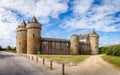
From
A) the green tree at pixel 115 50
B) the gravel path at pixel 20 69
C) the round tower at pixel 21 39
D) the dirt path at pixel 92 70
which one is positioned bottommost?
the dirt path at pixel 92 70

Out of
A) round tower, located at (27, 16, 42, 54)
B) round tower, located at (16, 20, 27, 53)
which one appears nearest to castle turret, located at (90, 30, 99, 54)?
round tower, located at (16, 20, 27, 53)

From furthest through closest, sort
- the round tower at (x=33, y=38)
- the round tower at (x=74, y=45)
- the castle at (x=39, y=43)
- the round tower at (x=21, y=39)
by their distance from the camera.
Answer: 1. the round tower at (x=74, y=45)
2. the round tower at (x=21, y=39)
3. the castle at (x=39, y=43)
4. the round tower at (x=33, y=38)

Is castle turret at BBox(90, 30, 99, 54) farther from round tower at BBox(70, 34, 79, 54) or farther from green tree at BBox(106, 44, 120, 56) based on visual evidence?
green tree at BBox(106, 44, 120, 56)

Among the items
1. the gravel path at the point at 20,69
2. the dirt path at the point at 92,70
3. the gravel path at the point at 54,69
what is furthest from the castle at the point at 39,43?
the dirt path at the point at 92,70

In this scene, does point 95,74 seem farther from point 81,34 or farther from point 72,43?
point 81,34

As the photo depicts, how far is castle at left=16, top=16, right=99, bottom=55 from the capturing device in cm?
6253

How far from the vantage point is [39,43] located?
63.7 meters

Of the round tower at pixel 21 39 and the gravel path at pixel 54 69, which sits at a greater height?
the round tower at pixel 21 39

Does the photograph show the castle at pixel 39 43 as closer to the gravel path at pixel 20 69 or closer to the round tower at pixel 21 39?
the round tower at pixel 21 39

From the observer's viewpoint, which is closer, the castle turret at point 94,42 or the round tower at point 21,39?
the round tower at point 21,39

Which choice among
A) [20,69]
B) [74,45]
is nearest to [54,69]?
[20,69]

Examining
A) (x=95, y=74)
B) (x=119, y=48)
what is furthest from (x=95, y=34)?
(x=95, y=74)

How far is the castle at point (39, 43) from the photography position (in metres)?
62.5

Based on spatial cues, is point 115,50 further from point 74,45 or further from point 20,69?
point 20,69
